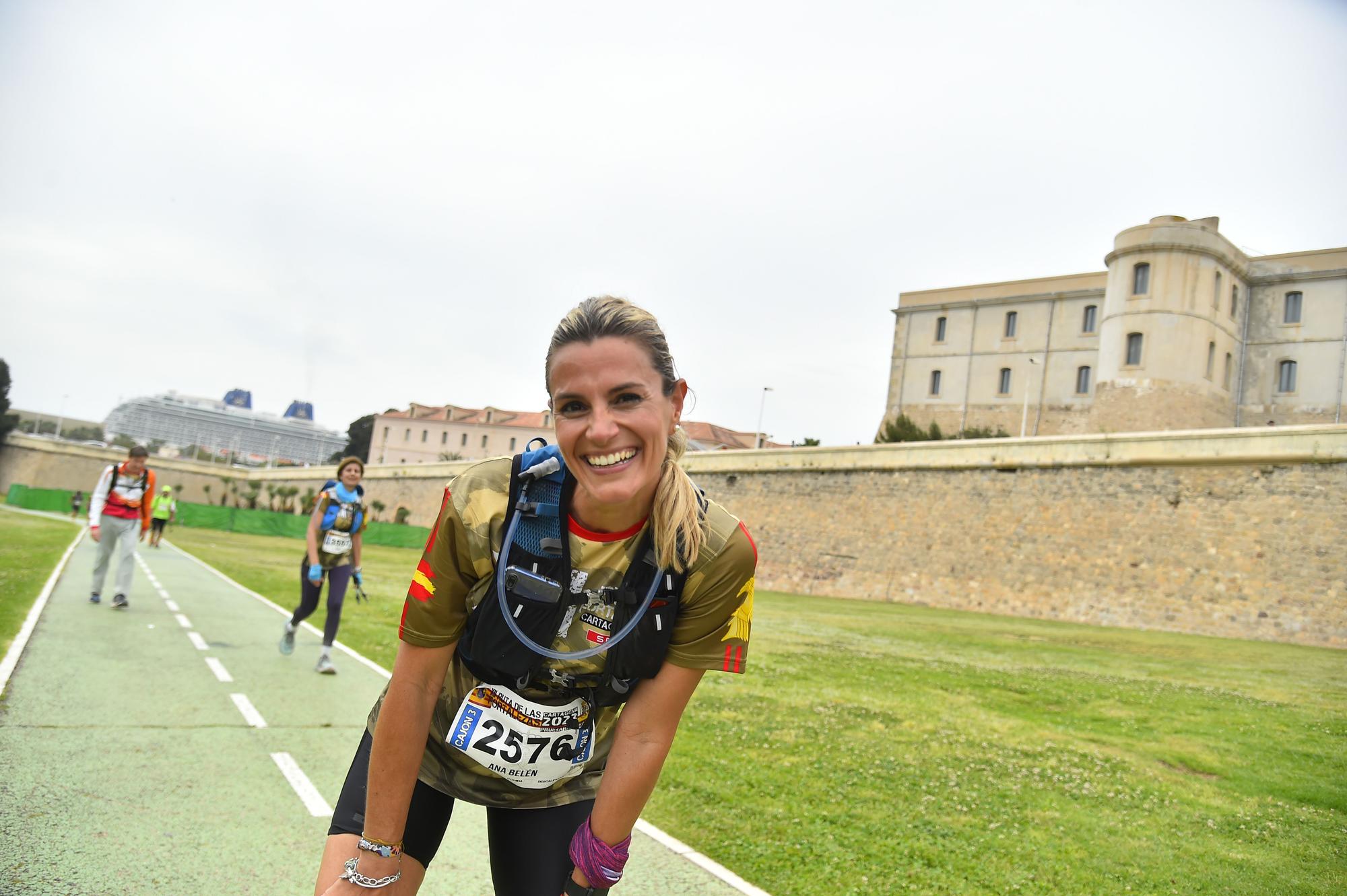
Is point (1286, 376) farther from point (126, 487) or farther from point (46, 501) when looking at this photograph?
point (46, 501)

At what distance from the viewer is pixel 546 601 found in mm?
2148

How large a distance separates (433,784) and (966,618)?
22645mm

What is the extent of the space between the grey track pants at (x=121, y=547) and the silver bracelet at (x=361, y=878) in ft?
37.1

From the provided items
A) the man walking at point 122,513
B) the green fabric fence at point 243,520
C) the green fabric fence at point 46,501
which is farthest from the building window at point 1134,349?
the green fabric fence at point 46,501

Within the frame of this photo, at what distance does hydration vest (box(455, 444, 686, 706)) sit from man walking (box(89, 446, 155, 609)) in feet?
35.8

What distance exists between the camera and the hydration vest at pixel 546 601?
7.06 feet

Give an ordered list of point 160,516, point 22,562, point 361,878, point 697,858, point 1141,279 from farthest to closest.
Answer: point 1141,279 → point 160,516 → point 22,562 → point 697,858 → point 361,878

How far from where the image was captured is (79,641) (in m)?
8.79

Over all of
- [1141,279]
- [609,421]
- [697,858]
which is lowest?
[697,858]

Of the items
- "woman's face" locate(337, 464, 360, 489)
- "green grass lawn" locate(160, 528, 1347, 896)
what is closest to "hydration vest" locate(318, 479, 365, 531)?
"woman's face" locate(337, 464, 360, 489)

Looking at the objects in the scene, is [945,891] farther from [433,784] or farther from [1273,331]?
[1273,331]

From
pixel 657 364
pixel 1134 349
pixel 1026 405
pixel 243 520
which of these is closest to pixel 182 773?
pixel 657 364

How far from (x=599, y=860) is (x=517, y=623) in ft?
2.13

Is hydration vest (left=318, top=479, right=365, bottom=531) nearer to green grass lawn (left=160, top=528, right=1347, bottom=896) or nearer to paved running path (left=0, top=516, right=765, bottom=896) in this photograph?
paved running path (left=0, top=516, right=765, bottom=896)
